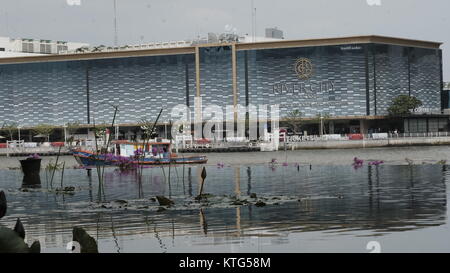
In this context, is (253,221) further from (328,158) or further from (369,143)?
(369,143)

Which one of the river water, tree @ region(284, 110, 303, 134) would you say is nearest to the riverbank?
the river water

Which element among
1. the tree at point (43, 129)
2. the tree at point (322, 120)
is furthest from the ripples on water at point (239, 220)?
the tree at point (43, 129)

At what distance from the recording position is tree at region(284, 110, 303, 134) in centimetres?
18700

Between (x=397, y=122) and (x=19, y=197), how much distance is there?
175 metres

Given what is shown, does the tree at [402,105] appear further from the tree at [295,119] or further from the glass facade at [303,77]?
the tree at [295,119]

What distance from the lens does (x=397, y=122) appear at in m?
194

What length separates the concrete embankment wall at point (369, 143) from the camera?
485ft

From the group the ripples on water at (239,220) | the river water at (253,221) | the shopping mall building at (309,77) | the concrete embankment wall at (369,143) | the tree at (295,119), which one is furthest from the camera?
the shopping mall building at (309,77)

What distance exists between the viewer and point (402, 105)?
620ft

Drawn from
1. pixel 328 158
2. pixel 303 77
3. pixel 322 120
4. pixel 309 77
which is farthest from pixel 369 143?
pixel 328 158

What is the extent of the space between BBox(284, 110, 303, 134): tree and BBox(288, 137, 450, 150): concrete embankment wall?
34933 mm

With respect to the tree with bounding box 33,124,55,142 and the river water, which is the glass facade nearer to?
the tree with bounding box 33,124,55,142

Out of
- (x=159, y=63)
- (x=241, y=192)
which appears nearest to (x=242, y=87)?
(x=159, y=63)

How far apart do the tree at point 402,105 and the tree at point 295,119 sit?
24.8m
